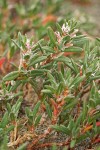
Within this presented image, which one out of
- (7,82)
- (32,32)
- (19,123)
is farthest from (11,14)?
(19,123)

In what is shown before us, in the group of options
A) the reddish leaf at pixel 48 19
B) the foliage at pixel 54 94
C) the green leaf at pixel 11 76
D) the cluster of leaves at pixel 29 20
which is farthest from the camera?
the reddish leaf at pixel 48 19

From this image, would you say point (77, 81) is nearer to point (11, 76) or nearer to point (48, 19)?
point (11, 76)

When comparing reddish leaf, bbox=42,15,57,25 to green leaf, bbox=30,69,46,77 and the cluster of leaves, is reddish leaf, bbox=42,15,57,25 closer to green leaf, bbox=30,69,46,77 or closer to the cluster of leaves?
the cluster of leaves

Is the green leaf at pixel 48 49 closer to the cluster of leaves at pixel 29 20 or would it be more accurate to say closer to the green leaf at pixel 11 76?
the green leaf at pixel 11 76

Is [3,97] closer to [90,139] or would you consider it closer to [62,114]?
[62,114]

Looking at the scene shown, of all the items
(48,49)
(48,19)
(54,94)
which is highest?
(48,19)

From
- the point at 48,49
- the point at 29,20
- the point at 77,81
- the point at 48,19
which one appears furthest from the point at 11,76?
the point at 48,19

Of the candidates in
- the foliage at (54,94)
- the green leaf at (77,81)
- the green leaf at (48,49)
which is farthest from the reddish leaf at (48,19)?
the green leaf at (77,81)

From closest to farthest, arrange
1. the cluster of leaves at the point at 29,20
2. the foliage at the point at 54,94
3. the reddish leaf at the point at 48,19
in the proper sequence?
the foliage at the point at 54,94 → the cluster of leaves at the point at 29,20 → the reddish leaf at the point at 48,19
